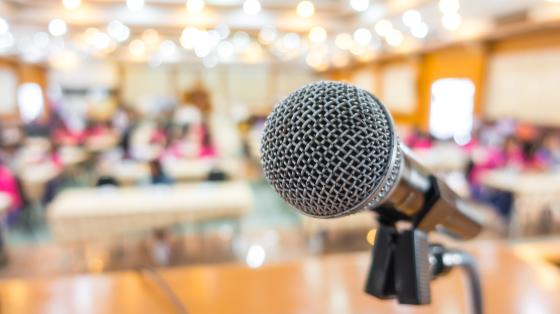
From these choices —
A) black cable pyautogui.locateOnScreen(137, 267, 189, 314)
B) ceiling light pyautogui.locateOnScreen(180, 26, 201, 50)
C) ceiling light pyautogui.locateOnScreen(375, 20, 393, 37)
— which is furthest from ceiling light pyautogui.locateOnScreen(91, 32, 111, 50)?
black cable pyautogui.locateOnScreen(137, 267, 189, 314)

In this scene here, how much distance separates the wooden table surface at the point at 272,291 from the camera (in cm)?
112

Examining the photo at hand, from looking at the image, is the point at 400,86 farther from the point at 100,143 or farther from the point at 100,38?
the point at 100,143

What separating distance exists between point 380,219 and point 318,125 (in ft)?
0.78

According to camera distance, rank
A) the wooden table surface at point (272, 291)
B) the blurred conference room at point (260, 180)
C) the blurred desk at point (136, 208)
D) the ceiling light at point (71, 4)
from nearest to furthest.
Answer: the wooden table surface at point (272, 291)
the blurred conference room at point (260, 180)
the blurred desk at point (136, 208)
the ceiling light at point (71, 4)

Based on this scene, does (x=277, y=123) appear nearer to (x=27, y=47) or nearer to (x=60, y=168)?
(x=60, y=168)

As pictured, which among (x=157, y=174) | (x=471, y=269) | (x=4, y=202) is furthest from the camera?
(x=157, y=174)

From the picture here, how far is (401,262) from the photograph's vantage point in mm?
615

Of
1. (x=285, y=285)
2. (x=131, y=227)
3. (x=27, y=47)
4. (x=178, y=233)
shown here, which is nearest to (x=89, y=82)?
(x=27, y=47)

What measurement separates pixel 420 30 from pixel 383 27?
1.14 meters

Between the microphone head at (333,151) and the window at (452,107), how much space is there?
867cm

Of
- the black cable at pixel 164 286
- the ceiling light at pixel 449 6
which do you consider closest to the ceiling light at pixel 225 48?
the ceiling light at pixel 449 6

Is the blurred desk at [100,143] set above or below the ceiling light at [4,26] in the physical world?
below

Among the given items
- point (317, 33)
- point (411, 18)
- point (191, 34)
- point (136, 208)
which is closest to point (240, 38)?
point (191, 34)

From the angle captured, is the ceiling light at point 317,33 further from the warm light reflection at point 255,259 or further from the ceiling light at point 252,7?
the warm light reflection at point 255,259
